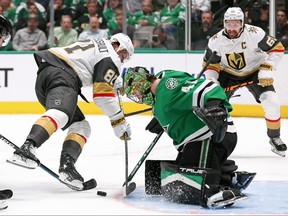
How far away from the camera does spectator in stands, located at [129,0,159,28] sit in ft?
32.2

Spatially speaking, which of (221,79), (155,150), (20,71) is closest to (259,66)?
(221,79)

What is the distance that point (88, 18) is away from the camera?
1005 cm

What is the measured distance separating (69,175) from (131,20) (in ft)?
17.0

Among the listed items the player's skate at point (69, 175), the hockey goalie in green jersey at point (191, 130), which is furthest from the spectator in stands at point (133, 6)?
the hockey goalie in green jersey at point (191, 130)

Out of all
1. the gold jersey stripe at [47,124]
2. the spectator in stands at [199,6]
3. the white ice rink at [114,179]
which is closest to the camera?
the white ice rink at [114,179]

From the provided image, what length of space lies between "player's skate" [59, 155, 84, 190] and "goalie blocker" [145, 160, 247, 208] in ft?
1.82

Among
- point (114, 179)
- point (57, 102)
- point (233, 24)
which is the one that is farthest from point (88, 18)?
point (57, 102)

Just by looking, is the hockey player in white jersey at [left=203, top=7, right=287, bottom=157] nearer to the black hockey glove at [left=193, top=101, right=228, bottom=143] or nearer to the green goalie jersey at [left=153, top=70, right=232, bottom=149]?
the green goalie jersey at [left=153, top=70, right=232, bottom=149]

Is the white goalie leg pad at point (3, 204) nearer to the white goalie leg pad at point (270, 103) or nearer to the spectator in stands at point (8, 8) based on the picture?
the white goalie leg pad at point (270, 103)

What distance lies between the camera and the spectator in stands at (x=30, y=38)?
9.84m

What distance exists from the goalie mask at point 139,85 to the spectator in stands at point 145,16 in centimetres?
539

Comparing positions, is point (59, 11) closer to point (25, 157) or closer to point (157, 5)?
point (157, 5)

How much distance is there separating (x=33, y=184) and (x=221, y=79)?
7.60 ft

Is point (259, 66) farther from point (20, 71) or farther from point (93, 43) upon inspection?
point (20, 71)
